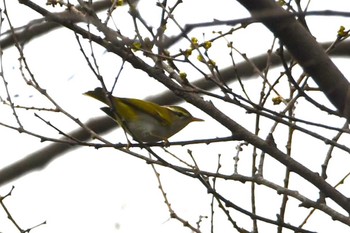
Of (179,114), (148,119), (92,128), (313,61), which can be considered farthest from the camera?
(179,114)

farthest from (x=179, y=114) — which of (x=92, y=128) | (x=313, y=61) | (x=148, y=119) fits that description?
(x=313, y=61)

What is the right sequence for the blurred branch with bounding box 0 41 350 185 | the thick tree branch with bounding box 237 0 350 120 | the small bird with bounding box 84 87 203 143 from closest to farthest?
the thick tree branch with bounding box 237 0 350 120 < the blurred branch with bounding box 0 41 350 185 < the small bird with bounding box 84 87 203 143

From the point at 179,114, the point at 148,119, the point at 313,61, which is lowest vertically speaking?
the point at 313,61

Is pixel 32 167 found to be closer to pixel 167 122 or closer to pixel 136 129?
pixel 136 129

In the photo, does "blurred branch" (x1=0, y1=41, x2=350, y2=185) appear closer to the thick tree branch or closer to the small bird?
the small bird

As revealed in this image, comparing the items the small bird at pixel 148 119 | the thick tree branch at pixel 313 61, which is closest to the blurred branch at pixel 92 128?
the small bird at pixel 148 119

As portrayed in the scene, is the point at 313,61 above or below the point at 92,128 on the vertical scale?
below

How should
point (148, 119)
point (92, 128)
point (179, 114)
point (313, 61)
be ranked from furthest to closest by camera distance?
1. point (179, 114)
2. point (148, 119)
3. point (92, 128)
4. point (313, 61)

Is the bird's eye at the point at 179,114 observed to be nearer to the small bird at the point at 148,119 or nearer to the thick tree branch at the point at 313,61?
the small bird at the point at 148,119

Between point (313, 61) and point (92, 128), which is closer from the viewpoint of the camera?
point (313, 61)

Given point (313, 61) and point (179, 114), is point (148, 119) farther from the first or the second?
point (313, 61)

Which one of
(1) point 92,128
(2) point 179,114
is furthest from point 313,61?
(2) point 179,114

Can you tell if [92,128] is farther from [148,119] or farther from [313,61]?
[313,61]

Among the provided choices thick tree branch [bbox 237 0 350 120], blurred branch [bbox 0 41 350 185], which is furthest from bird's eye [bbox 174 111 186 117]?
thick tree branch [bbox 237 0 350 120]
